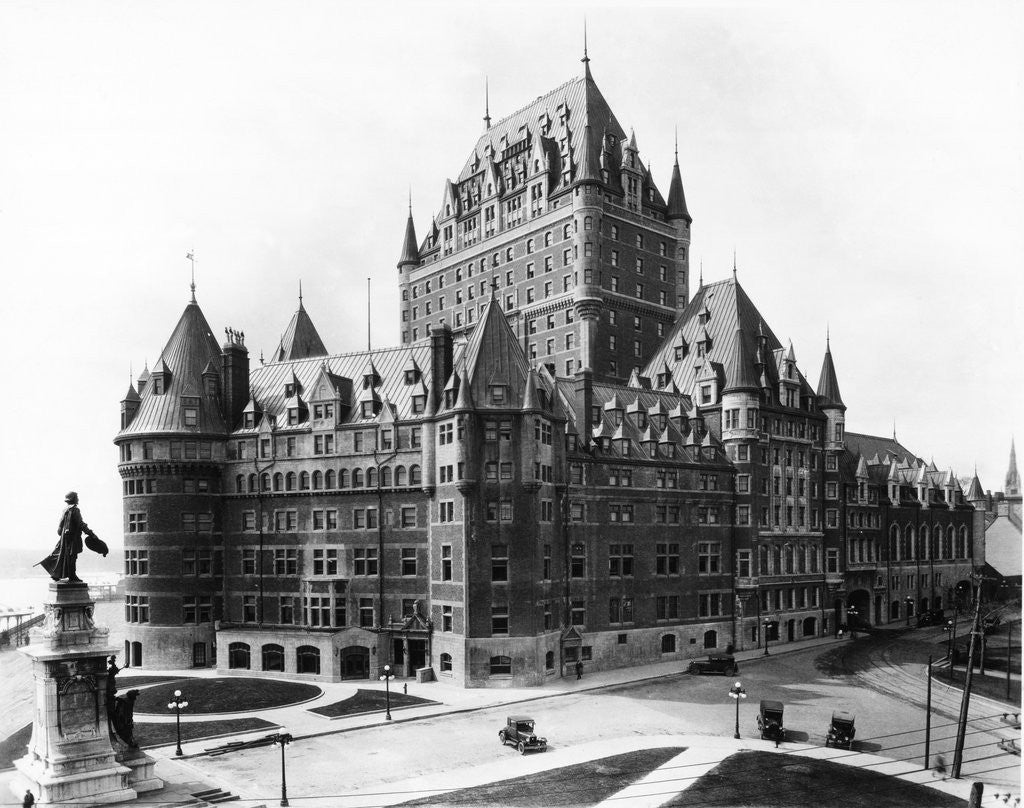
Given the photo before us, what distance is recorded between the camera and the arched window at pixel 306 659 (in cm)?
6344

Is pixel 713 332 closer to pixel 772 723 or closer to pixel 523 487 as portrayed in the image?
pixel 523 487

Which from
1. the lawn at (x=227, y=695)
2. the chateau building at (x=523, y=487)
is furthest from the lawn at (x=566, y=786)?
the lawn at (x=227, y=695)

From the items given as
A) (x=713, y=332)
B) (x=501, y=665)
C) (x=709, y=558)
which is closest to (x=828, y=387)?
(x=713, y=332)

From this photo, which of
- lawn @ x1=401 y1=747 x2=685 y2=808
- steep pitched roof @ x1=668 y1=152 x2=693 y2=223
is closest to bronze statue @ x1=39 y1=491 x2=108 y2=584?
lawn @ x1=401 y1=747 x2=685 y2=808

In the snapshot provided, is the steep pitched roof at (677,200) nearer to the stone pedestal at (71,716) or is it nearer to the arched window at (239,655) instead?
the arched window at (239,655)

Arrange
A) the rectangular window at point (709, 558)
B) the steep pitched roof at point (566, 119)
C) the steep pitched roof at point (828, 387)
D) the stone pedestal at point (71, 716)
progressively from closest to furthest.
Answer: the stone pedestal at point (71, 716), the rectangular window at point (709, 558), the steep pitched roof at point (828, 387), the steep pitched roof at point (566, 119)

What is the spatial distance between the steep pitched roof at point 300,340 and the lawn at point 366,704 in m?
39.8

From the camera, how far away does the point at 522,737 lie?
139 ft

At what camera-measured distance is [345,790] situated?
36.6m

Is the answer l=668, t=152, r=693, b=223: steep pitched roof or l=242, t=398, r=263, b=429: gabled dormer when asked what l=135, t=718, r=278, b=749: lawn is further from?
l=668, t=152, r=693, b=223: steep pitched roof

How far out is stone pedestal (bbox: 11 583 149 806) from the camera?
31.6m

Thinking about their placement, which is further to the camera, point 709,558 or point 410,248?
point 410,248

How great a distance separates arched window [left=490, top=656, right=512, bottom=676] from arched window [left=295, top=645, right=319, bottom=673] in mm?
13643

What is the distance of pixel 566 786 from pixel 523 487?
24764 mm
